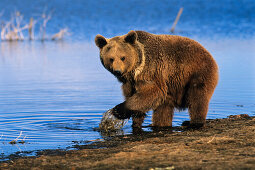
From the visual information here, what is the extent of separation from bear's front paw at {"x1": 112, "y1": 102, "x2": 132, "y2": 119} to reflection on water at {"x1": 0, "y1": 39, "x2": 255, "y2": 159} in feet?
1.57

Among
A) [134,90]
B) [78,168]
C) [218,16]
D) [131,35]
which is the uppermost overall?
[218,16]

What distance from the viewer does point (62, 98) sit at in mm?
12664

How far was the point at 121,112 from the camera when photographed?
8.55 meters

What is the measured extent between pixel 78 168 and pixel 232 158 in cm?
185

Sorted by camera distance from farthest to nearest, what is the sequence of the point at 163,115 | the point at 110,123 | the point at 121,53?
the point at 163,115 → the point at 110,123 → the point at 121,53

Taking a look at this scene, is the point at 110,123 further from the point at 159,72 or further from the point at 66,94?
the point at 66,94

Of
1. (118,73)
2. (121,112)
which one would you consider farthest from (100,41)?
(121,112)

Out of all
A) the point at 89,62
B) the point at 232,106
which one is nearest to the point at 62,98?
the point at 232,106

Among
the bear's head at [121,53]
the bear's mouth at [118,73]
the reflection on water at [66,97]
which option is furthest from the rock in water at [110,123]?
the bear's head at [121,53]

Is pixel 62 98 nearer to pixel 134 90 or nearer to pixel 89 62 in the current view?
pixel 134 90

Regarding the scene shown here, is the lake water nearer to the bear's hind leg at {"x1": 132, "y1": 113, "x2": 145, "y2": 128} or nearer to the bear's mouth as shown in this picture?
the bear's hind leg at {"x1": 132, "y1": 113, "x2": 145, "y2": 128}

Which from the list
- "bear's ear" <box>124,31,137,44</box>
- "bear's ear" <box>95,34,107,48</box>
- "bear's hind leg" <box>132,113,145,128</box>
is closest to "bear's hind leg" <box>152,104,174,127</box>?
"bear's hind leg" <box>132,113,145,128</box>

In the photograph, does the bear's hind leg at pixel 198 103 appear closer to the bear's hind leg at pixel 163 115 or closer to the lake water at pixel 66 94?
the bear's hind leg at pixel 163 115

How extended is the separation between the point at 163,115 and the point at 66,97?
4294 mm
